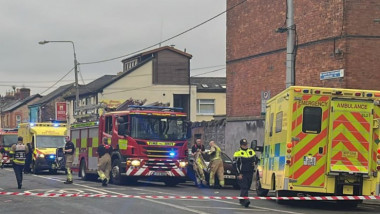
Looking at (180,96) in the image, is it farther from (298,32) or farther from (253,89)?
(298,32)

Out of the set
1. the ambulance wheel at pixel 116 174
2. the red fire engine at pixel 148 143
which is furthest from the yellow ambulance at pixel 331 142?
the ambulance wheel at pixel 116 174

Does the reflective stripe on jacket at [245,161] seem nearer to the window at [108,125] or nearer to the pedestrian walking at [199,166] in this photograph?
the pedestrian walking at [199,166]

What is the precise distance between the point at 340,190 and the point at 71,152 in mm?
12091

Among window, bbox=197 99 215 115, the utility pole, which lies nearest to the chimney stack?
window, bbox=197 99 215 115

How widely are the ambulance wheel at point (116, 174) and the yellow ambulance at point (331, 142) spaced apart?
8400 mm

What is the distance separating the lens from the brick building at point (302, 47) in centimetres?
2364

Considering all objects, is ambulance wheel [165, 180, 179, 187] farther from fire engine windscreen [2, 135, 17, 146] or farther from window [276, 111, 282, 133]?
fire engine windscreen [2, 135, 17, 146]

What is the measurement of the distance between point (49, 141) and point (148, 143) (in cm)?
1371

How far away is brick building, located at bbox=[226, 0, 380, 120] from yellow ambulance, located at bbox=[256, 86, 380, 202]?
22.3ft

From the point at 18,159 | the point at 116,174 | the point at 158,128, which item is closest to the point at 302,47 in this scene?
the point at 158,128

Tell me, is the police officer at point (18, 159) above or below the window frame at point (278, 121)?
below

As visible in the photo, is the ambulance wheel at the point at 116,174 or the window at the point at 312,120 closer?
the window at the point at 312,120

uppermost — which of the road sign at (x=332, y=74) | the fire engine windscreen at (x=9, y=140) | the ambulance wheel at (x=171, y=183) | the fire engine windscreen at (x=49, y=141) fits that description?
the road sign at (x=332, y=74)

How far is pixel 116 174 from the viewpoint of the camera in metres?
22.5
